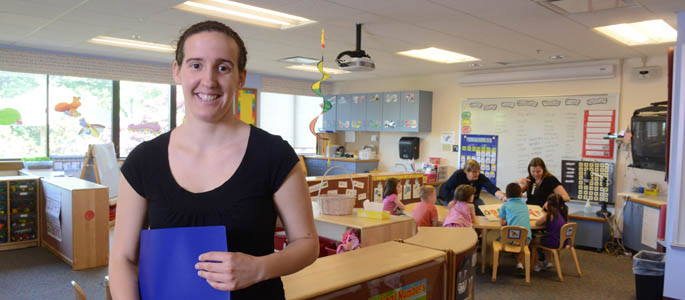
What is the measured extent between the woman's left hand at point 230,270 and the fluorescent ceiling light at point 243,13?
3.58 meters

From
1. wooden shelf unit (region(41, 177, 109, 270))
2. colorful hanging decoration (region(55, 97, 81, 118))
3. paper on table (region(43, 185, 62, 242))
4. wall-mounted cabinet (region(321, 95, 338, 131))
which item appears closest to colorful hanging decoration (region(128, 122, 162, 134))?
colorful hanging decoration (region(55, 97, 81, 118))

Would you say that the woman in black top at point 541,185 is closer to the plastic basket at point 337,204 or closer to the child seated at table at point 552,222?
the child seated at table at point 552,222

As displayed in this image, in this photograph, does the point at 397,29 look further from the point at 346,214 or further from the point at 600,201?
the point at 600,201

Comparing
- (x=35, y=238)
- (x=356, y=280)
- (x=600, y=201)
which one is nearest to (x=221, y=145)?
(x=356, y=280)

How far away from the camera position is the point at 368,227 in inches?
120

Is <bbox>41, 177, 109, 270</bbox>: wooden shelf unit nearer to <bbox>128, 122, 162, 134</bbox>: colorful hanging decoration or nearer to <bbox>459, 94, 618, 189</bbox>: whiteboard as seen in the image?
<bbox>128, 122, 162, 134</bbox>: colorful hanging decoration

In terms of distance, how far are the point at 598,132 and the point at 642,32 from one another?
1.90 metres

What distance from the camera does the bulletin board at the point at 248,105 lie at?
8.78 metres

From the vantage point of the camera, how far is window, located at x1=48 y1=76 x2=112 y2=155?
7.15 metres

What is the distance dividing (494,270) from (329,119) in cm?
588

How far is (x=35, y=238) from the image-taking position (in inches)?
219

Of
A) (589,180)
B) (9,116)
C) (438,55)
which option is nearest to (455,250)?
(438,55)

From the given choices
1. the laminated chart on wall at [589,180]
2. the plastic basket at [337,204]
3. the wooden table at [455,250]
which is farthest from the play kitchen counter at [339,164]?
the wooden table at [455,250]

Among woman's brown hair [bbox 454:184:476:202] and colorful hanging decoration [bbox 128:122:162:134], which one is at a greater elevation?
colorful hanging decoration [bbox 128:122:162:134]
